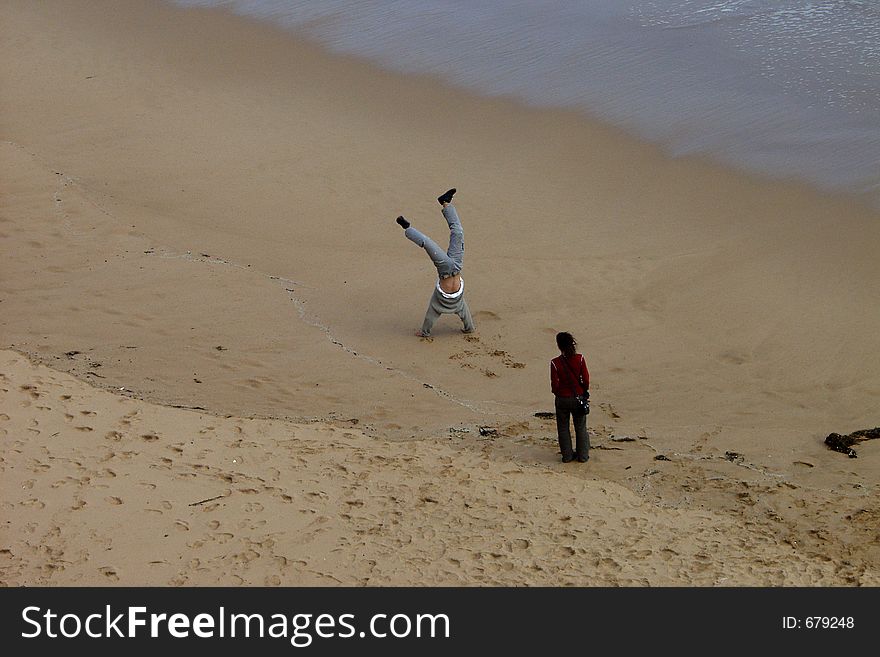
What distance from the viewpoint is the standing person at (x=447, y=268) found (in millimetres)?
10734

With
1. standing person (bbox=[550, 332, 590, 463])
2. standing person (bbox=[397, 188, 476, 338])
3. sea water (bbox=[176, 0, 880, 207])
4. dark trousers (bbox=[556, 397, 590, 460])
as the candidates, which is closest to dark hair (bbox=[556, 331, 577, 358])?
standing person (bbox=[550, 332, 590, 463])

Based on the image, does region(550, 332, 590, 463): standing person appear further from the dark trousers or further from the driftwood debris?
the driftwood debris

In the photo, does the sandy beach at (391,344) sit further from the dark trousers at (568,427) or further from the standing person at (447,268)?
the standing person at (447,268)

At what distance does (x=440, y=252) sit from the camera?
10805mm

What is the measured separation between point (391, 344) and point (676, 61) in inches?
384

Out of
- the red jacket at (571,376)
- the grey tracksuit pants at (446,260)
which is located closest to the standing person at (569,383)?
the red jacket at (571,376)

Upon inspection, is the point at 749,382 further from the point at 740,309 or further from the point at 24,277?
the point at 24,277

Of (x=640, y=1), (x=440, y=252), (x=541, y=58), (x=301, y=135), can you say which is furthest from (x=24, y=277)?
(x=640, y=1)

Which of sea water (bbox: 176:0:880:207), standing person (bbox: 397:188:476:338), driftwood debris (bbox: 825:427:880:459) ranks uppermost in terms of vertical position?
sea water (bbox: 176:0:880:207)

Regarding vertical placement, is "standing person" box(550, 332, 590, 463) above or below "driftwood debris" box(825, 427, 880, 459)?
above

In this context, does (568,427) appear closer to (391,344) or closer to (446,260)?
(446,260)

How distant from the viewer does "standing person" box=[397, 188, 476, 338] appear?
35.2 feet

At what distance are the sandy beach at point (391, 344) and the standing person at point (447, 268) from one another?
1.14 feet

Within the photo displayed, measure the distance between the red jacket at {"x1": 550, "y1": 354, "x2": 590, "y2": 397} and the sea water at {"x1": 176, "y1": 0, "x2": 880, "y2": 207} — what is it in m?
7.51
